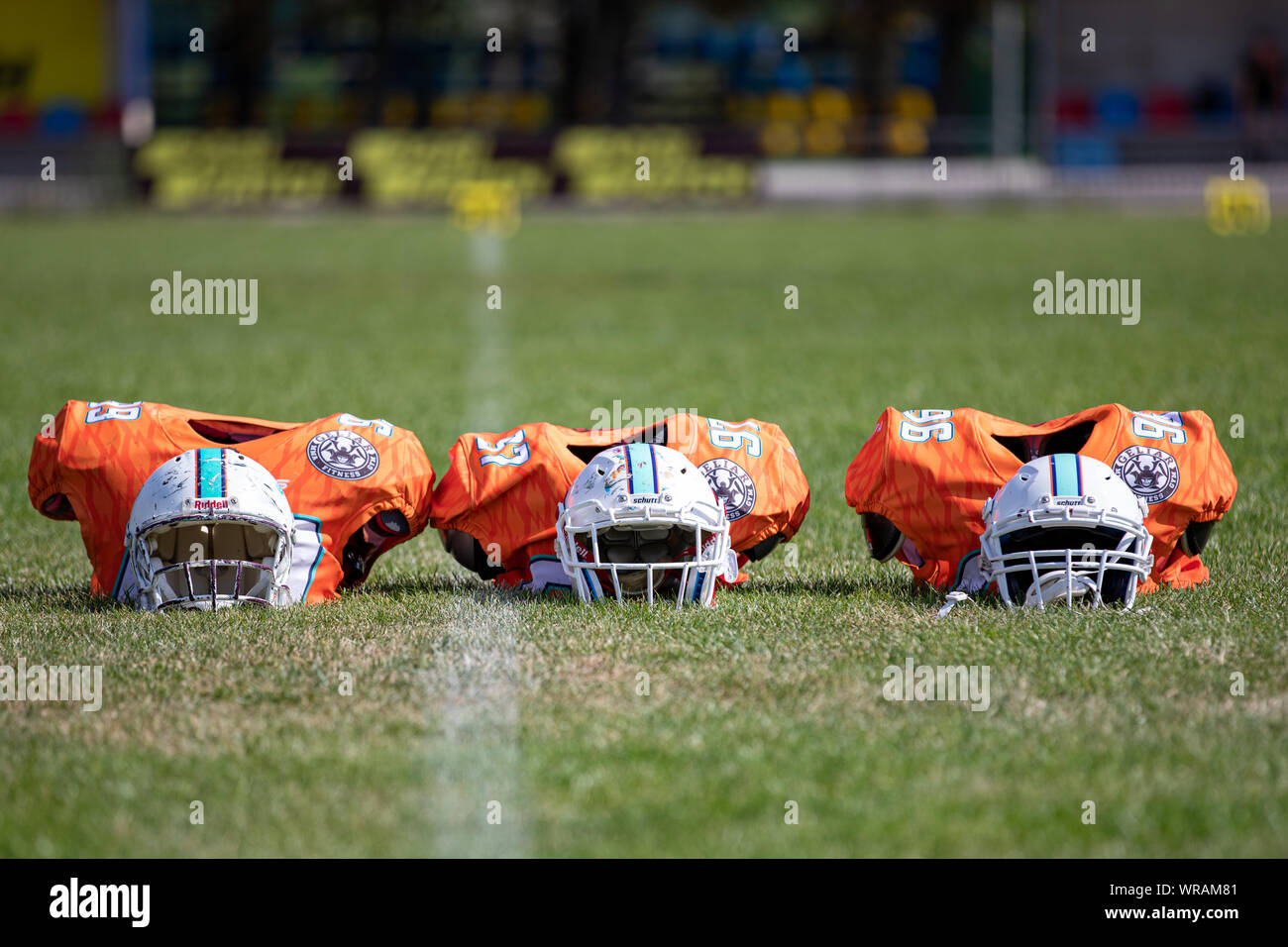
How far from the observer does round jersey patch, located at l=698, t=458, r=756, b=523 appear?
483cm

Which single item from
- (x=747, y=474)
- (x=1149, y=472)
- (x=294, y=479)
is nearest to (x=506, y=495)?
(x=294, y=479)

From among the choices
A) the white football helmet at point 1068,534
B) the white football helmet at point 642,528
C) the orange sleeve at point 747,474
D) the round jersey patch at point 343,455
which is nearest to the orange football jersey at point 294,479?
the round jersey patch at point 343,455

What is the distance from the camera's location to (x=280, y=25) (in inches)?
1576

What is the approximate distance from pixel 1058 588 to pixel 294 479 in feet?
7.77

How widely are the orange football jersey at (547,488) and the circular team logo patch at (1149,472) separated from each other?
1.02 m

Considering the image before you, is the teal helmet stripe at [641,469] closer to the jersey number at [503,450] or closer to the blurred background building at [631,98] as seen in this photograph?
the jersey number at [503,450]

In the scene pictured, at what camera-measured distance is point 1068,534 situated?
4.48 m

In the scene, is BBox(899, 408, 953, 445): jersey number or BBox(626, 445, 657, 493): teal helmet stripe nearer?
BBox(626, 445, 657, 493): teal helmet stripe

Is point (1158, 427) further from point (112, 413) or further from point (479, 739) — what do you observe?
point (112, 413)

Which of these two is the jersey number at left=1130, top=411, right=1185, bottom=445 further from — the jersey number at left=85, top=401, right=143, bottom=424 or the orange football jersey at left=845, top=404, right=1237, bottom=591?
the jersey number at left=85, top=401, right=143, bottom=424

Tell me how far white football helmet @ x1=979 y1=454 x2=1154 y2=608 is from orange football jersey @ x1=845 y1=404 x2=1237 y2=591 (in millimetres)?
154

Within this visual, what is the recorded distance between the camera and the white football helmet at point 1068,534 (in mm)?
4340

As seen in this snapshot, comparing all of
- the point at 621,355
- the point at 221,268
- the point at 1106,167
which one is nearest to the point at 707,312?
the point at 621,355

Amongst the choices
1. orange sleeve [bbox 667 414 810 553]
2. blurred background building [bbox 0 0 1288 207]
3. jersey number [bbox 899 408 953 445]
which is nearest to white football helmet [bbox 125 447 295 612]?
orange sleeve [bbox 667 414 810 553]
